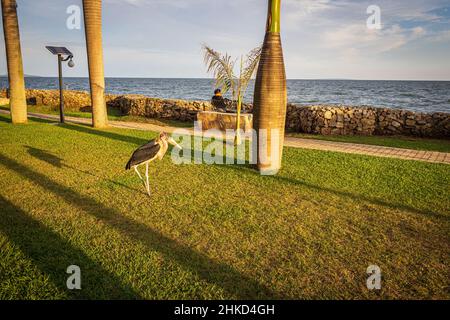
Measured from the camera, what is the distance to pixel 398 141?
1259cm

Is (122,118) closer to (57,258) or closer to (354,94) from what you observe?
(57,258)

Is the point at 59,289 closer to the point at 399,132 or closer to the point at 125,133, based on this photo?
the point at 125,133

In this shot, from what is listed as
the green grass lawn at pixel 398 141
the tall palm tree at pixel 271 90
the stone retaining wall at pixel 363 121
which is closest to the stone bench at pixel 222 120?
the green grass lawn at pixel 398 141

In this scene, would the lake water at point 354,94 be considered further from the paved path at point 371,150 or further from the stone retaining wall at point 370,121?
the stone retaining wall at point 370,121

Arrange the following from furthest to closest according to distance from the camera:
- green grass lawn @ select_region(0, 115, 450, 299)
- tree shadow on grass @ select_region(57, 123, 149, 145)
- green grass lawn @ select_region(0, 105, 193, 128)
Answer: green grass lawn @ select_region(0, 105, 193, 128) → tree shadow on grass @ select_region(57, 123, 149, 145) → green grass lawn @ select_region(0, 115, 450, 299)

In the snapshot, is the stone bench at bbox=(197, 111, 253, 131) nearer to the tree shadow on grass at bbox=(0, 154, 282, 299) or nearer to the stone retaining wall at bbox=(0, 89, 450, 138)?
the stone retaining wall at bbox=(0, 89, 450, 138)

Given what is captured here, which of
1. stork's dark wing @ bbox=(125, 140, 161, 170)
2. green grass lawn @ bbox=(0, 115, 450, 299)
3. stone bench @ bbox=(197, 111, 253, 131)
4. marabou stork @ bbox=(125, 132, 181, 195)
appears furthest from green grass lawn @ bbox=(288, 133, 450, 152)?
stork's dark wing @ bbox=(125, 140, 161, 170)

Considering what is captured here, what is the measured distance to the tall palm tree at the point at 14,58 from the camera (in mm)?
13109

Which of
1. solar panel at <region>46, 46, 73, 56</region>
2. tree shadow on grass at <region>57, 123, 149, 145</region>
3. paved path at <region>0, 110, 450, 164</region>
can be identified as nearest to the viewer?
paved path at <region>0, 110, 450, 164</region>

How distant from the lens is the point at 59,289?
3344 millimetres

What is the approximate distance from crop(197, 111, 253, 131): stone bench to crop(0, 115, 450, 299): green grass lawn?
493cm

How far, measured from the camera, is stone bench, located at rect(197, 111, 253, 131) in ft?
43.0

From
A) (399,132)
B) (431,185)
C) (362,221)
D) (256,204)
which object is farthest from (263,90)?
(399,132)
